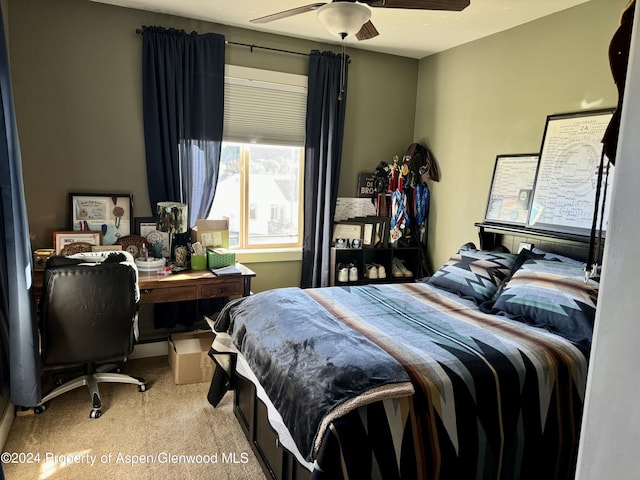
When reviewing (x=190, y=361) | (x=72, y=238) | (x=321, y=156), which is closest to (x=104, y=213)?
(x=72, y=238)

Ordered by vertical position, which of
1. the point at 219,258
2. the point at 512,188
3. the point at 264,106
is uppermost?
the point at 264,106

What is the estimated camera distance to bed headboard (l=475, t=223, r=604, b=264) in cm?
285

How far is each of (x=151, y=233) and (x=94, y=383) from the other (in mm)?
1143

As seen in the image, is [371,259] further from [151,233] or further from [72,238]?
[72,238]

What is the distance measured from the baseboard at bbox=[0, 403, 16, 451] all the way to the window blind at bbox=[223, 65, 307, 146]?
230 centimetres

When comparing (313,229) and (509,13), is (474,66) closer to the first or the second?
(509,13)

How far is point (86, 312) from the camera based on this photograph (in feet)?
8.36

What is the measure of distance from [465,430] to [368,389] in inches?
17.6

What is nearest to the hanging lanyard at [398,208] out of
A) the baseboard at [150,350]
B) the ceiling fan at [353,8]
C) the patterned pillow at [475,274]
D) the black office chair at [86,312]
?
the patterned pillow at [475,274]

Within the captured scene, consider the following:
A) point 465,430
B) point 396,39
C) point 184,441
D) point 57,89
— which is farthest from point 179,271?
point 396,39

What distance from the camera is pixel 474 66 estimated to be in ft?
12.1

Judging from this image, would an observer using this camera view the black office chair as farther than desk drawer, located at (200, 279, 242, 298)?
No

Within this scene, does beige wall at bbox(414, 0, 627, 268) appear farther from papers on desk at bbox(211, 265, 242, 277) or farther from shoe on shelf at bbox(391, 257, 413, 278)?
papers on desk at bbox(211, 265, 242, 277)

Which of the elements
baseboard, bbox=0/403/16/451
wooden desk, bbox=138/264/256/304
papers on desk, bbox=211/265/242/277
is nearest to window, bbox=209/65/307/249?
papers on desk, bbox=211/265/242/277
